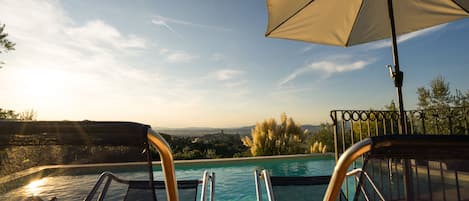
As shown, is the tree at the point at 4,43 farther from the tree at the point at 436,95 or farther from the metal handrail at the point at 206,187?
the tree at the point at 436,95

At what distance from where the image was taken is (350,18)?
3092 millimetres

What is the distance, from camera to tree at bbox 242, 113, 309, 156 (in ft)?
27.3

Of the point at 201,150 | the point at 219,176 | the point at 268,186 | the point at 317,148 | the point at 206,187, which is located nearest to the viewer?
the point at 268,186

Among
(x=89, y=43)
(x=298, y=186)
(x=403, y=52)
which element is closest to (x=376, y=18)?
(x=298, y=186)

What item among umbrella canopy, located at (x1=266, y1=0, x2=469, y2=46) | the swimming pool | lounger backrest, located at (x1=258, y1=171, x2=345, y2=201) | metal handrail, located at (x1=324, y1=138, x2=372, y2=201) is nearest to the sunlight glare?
the swimming pool

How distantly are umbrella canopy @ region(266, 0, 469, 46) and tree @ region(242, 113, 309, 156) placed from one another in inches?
214

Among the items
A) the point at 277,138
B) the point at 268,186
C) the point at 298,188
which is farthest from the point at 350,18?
the point at 277,138

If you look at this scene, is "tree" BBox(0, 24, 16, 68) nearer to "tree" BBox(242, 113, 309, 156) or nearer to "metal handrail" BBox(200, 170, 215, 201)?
"tree" BBox(242, 113, 309, 156)

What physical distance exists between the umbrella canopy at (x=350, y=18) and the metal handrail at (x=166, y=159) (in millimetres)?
2243

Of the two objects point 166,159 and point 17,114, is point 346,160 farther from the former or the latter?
point 17,114

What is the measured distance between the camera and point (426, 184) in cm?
96

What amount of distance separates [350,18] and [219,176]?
14.7 ft

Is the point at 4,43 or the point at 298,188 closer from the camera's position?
the point at 298,188

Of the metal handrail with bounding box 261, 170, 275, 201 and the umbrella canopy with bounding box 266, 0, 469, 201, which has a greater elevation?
the umbrella canopy with bounding box 266, 0, 469, 201
